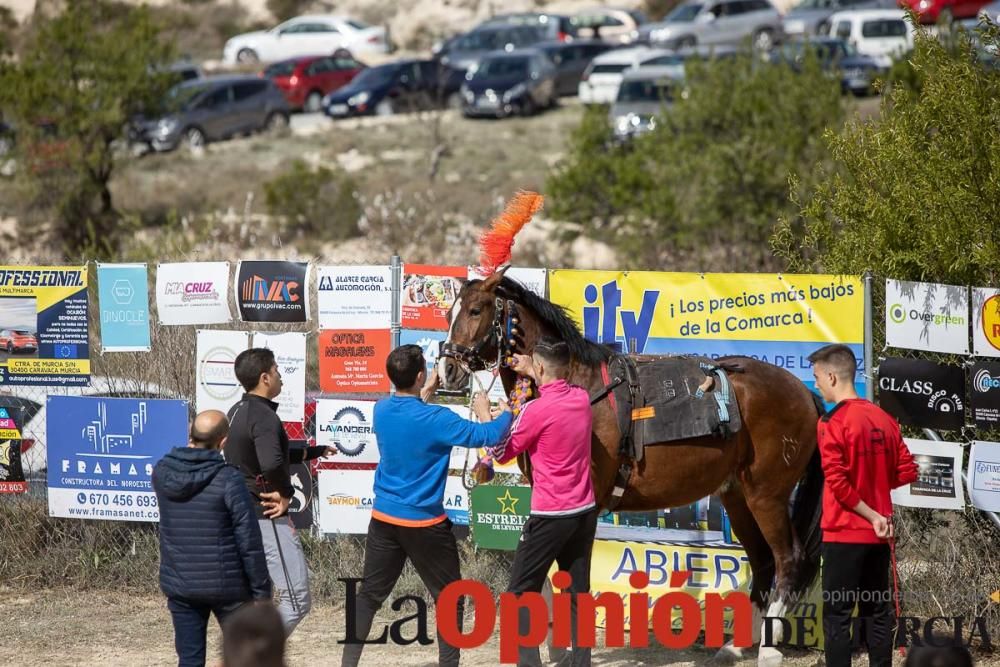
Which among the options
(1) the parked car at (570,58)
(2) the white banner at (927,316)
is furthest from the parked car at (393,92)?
(2) the white banner at (927,316)

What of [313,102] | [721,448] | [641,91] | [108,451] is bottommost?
[108,451]

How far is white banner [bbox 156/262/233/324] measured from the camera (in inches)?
345

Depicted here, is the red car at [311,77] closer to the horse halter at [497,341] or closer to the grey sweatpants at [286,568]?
the horse halter at [497,341]

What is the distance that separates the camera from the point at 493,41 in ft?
145

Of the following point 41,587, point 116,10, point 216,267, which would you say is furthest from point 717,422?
point 116,10

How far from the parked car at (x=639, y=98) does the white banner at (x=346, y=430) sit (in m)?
20.0

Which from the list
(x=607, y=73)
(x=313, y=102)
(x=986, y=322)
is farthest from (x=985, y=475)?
(x=313, y=102)

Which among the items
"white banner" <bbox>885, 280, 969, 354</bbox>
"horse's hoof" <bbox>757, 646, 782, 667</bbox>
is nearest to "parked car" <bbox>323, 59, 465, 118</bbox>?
"white banner" <bbox>885, 280, 969, 354</bbox>

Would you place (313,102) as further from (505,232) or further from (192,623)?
(192,623)

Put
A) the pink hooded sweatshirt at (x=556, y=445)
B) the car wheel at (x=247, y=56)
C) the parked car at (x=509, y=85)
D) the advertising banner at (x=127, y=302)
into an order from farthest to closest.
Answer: the car wheel at (x=247, y=56)
the parked car at (x=509, y=85)
the advertising banner at (x=127, y=302)
the pink hooded sweatshirt at (x=556, y=445)

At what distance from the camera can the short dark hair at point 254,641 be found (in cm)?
377

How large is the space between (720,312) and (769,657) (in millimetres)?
2196

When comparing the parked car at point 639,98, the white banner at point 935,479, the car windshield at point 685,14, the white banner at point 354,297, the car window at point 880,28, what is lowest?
the white banner at point 935,479

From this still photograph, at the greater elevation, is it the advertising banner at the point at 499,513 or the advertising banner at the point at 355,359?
the advertising banner at the point at 355,359
